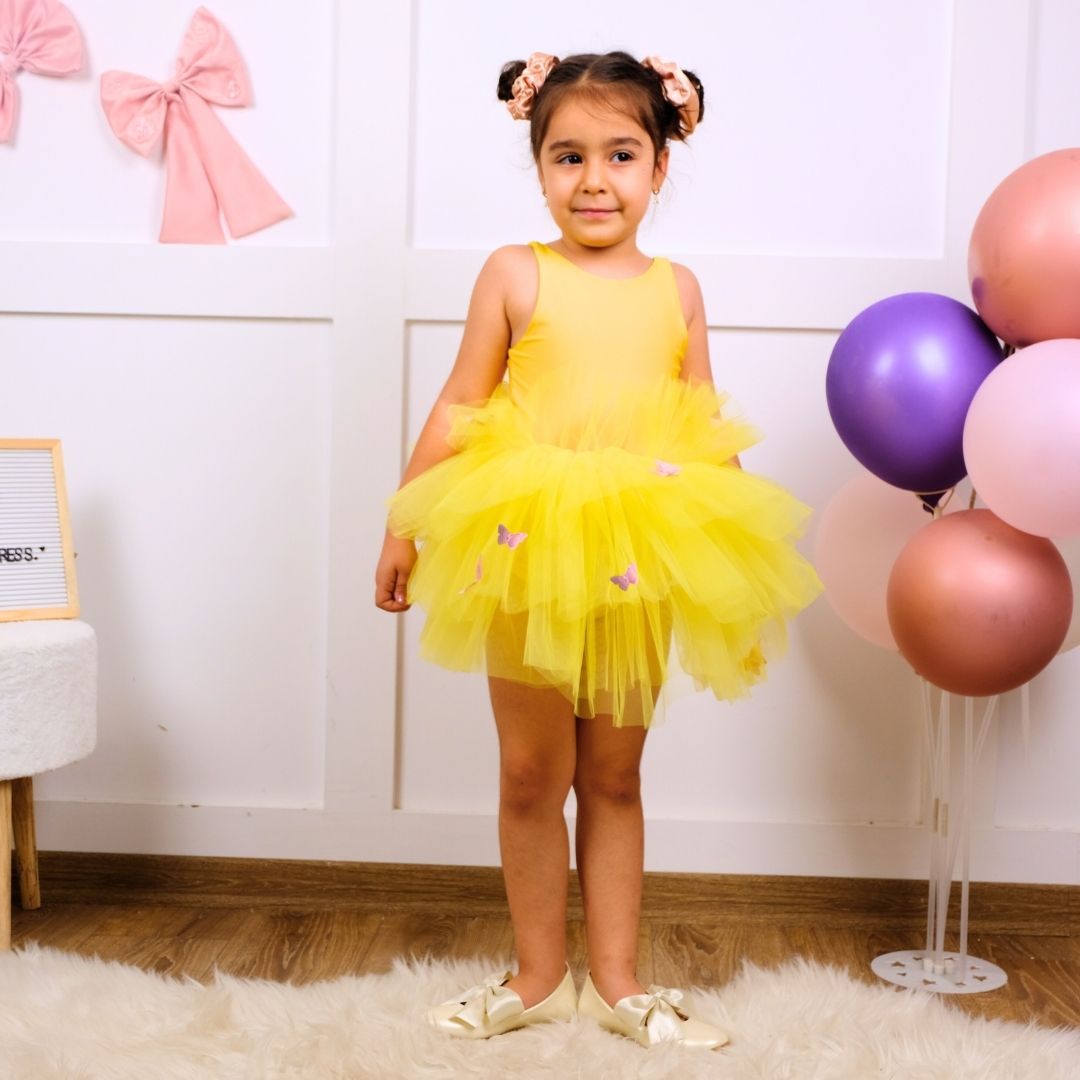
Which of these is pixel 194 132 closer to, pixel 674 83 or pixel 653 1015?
pixel 674 83

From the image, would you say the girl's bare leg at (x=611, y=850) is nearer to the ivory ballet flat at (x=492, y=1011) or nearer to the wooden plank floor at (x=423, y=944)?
the ivory ballet flat at (x=492, y=1011)

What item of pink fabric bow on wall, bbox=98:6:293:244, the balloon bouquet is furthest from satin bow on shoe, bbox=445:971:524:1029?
pink fabric bow on wall, bbox=98:6:293:244

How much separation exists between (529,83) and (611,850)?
956 mm

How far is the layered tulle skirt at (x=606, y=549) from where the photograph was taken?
1.38 m

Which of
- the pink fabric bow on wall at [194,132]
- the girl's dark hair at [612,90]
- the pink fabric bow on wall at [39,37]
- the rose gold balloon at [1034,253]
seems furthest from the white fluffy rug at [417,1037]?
the pink fabric bow on wall at [39,37]

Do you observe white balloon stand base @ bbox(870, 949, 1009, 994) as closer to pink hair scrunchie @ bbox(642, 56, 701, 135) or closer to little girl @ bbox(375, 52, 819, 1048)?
little girl @ bbox(375, 52, 819, 1048)

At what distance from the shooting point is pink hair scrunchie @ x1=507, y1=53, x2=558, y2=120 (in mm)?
1543

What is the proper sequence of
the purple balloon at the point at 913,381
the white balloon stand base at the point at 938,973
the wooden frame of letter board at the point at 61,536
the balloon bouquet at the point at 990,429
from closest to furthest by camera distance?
the balloon bouquet at the point at 990,429 → the purple balloon at the point at 913,381 → the white balloon stand base at the point at 938,973 → the wooden frame of letter board at the point at 61,536

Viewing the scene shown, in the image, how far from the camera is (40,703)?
1.83 meters

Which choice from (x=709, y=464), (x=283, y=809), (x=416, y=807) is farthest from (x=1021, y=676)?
(x=283, y=809)

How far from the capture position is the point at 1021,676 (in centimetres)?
161

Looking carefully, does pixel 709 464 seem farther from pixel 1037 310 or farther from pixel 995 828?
pixel 995 828

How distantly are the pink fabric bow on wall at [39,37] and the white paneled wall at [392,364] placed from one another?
3cm

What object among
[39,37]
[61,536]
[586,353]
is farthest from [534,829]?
[39,37]
